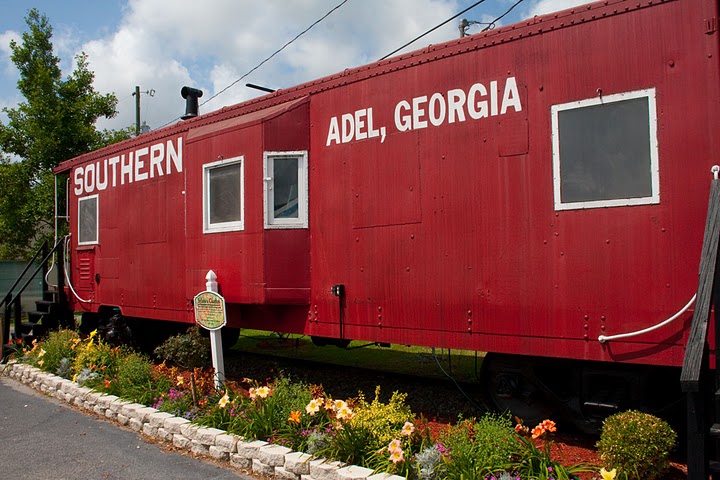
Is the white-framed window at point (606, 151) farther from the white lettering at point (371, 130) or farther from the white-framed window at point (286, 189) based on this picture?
the white-framed window at point (286, 189)

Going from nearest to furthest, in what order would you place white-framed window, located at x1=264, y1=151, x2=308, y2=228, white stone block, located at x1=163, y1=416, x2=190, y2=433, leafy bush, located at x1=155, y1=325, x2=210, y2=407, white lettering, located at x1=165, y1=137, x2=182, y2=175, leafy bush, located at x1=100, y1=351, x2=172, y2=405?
white stone block, located at x1=163, y1=416, x2=190, y2=433, white-framed window, located at x1=264, y1=151, x2=308, y2=228, leafy bush, located at x1=100, y1=351, x2=172, y2=405, leafy bush, located at x1=155, y1=325, x2=210, y2=407, white lettering, located at x1=165, y1=137, x2=182, y2=175

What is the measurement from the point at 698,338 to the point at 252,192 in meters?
4.42

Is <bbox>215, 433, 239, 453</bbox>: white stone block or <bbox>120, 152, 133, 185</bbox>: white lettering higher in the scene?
<bbox>120, 152, 133, 185</bbox>: white lettering

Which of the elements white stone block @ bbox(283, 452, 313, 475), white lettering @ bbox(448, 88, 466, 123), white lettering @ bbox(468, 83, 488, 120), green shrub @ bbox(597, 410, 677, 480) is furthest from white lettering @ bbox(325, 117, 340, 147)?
green shrub @ bbox(597, 410, 677, 480)

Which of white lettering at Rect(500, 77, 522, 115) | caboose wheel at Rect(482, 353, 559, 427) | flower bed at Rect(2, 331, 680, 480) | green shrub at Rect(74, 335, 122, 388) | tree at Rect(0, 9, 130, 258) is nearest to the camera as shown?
flower bed at Rect(2, 331, 680, 480)

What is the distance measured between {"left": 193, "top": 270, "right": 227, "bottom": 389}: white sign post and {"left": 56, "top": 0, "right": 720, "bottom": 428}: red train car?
0.70 ft

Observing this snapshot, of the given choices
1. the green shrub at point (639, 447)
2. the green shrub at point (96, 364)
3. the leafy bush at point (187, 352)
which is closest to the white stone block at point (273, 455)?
the green shrub at point (639, 447)

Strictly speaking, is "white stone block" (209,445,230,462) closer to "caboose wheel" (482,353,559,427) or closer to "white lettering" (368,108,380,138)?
"caboose wheel" (482,353,559,427)

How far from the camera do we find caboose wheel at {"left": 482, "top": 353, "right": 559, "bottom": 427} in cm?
523

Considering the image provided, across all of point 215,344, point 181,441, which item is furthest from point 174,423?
point 215,344

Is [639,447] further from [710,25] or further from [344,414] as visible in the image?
[710,25]

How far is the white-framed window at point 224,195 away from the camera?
666 centimetres

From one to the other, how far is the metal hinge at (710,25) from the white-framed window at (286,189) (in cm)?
375

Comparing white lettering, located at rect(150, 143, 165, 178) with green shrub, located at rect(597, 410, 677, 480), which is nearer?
green shrub, located at rect(597, 410, 677, 480)
